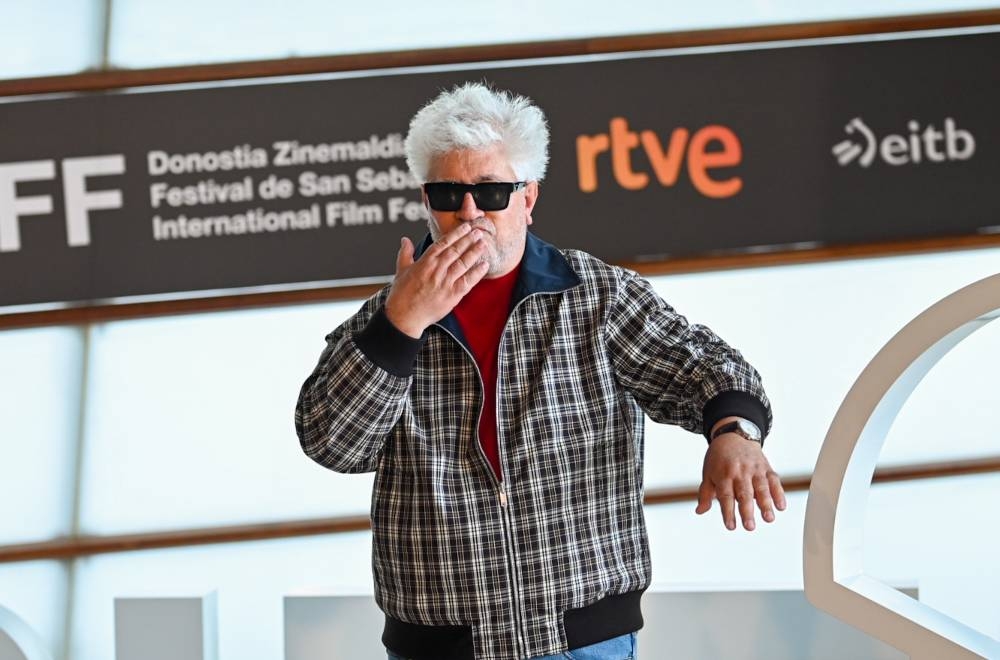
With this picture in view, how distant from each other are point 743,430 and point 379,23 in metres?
2.27

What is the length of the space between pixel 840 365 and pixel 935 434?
0.38 m

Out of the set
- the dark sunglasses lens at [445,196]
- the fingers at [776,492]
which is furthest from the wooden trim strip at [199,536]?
the fingers at [776,492]

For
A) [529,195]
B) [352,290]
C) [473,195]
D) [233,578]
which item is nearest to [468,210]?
[473,195]

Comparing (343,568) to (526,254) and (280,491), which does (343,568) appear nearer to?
(280,491)

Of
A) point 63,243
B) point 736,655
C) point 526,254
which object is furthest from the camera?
point 63,243

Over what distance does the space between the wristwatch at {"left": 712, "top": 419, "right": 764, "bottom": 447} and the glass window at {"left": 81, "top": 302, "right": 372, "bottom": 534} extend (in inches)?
80.1

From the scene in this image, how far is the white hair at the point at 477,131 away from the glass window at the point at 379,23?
1775mm

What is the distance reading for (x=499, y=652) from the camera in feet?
4.85

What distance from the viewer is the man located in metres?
1.45

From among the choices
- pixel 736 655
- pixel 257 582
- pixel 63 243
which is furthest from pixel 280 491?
pixel 736 655

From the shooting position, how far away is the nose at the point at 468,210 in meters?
1.54

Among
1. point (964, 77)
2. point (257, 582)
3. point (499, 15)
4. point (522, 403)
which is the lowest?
point (257, 582)

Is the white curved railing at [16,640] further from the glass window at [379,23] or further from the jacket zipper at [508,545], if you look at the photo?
the glass window at [379,23]

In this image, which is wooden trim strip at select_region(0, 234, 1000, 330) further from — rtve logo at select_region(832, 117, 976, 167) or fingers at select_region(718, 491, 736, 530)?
fingers at select_region(718, 491, 736, 530)
